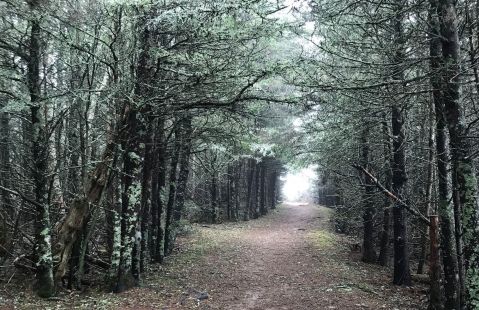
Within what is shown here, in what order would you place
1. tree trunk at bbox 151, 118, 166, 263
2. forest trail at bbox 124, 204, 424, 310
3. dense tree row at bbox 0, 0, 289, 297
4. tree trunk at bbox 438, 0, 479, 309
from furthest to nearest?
tree trunk at bbox 151, 118, 166, 263 → forest trail at bbox 124, 204, 424, 310 → dense tree row at bbox 0, 0, 289, 297 → tree trunk at bbox 438, 0, 479, 309

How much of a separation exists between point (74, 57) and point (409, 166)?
34.6 ft

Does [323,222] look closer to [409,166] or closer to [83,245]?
[409,166]

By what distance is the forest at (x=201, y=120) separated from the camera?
22.7ft

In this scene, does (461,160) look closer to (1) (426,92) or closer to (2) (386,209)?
(1) (426,92)

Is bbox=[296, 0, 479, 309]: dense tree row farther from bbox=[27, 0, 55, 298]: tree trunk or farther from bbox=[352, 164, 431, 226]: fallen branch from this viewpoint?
bbox=[27, 0, 55, 298]: tree trunk

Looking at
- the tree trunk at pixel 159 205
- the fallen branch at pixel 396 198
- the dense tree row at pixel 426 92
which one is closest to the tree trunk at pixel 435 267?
the dense tree row at pixel 426 92

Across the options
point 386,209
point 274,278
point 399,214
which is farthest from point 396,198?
point 274,278

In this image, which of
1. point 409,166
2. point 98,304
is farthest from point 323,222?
point 98,304

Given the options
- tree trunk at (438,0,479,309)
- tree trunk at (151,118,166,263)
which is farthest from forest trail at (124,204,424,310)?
tree trunk at (438,0,479,309)

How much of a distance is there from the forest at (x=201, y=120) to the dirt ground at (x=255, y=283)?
8 cm

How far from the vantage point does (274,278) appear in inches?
489

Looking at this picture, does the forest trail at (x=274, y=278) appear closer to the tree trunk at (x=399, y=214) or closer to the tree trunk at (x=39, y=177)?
the tree trunk at (x=399, y=214)

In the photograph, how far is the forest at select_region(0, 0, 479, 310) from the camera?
6.92 meters

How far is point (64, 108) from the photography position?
29.6 ft
